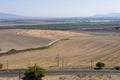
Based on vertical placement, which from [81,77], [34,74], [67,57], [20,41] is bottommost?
[67,57]

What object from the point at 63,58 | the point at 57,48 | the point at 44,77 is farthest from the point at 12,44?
the point at 44,77

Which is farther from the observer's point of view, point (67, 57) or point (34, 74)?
point (67, 57)

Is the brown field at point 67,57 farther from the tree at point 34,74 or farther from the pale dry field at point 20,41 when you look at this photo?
the tree at point 34,74

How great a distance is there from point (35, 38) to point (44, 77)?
7223 cm

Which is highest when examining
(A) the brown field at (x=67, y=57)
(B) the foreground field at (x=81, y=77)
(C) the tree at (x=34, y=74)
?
(C) the tree at (x=34, y=74)

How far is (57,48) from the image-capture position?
86062 mm

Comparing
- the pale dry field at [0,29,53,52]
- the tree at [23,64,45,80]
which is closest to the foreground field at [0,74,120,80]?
the tree at [23,64,45,80]

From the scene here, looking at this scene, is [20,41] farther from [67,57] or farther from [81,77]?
[81,77]

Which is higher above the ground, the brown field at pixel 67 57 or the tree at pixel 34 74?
the tree at pixel 34 74

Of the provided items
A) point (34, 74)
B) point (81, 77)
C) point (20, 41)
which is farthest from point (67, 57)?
point (20, 41)

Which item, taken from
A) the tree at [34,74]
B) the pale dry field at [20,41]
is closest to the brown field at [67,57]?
the pale dry field at [20,41]

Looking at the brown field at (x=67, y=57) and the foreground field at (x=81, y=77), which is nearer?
the foreground field at (x=81, y=77)

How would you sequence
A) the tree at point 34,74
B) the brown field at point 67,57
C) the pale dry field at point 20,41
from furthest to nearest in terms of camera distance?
the pale dry field at point 20,41, the brown field at point 67,57, the tree at point 34,74

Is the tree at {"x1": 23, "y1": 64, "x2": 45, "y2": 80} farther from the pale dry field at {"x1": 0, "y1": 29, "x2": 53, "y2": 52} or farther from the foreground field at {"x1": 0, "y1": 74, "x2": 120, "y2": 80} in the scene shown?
the pale dry field at {"x1": 0, "y1": 29, "x2": 53, "y2": 52}
